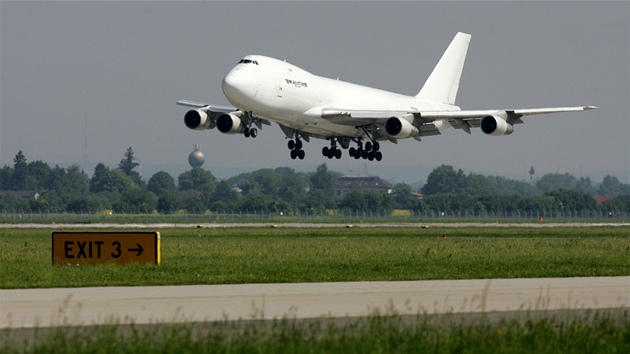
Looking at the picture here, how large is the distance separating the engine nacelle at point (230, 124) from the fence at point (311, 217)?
50.0m

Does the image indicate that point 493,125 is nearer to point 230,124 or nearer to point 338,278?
point 230,124

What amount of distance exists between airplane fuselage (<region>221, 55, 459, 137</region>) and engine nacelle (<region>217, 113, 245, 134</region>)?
2.52m

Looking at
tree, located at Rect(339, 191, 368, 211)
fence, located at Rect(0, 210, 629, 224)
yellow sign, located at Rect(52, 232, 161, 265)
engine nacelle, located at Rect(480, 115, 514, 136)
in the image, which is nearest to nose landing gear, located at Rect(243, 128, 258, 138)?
engine nacelle, located at Rect(480, 115, 514, 136)

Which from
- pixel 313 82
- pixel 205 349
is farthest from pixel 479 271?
pixel 313 82

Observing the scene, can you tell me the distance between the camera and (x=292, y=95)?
202 ft

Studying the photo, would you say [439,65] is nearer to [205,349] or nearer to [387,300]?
[387,300]

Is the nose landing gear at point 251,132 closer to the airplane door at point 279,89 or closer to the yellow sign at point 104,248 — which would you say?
the airplane door at point 279,89

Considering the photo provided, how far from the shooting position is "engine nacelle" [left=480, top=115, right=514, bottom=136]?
66225mm

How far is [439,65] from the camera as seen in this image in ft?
295

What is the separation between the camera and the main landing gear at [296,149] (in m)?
69.7

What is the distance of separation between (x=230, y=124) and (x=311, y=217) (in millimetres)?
68868

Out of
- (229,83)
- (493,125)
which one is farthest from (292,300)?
(493,125)

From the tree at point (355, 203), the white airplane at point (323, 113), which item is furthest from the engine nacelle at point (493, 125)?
the tree at point (355, 203)

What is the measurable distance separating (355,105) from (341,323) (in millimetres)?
47423
